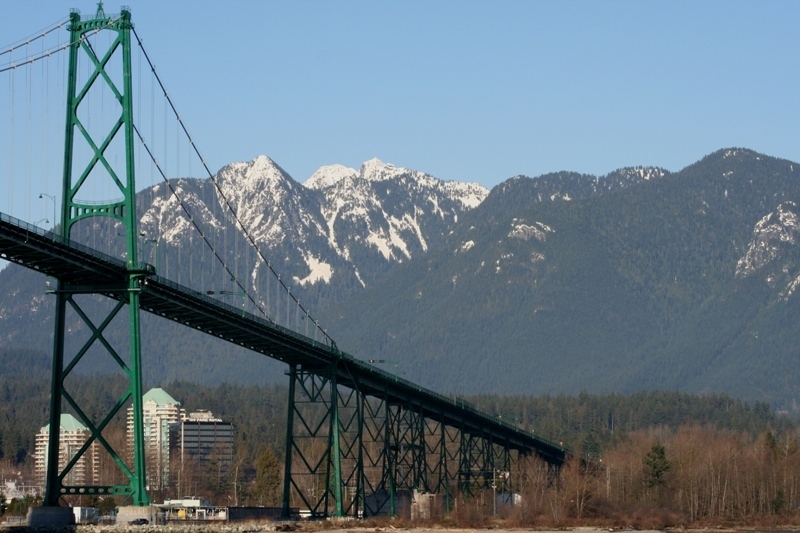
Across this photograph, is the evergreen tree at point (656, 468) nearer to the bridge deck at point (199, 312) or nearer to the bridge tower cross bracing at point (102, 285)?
the bridge deck at point (199, 312)

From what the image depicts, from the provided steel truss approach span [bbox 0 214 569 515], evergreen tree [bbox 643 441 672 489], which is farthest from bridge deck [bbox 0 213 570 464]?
evergreen tree [bbox 643 441 672 489]

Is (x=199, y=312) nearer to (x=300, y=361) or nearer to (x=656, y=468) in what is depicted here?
(x=300, y=361)

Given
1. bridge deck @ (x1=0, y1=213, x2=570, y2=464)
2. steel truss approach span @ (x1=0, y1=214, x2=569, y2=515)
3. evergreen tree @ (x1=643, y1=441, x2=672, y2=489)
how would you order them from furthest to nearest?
evergreen tree @ (x1=643, y1=441, x2=672, y2=489), steel truss approach span @ (x1=0, y1=214, x2=569, y2=515), bridge deck @ (x1=0, y1=213, x2=570, y2=464)

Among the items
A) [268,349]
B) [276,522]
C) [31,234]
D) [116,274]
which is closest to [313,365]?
[268,349]

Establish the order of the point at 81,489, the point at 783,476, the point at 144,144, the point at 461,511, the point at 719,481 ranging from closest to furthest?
the point at 81,489
the point at 144,144
the point at 461,511
the point at 719,481
the point at 783,476

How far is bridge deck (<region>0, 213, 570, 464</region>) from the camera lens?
85.2 metres

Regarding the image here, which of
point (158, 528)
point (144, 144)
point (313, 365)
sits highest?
point (144, 144)

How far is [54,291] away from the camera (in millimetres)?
92250

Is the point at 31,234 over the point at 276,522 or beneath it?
over

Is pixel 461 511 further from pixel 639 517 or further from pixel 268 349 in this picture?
pixel 268 349

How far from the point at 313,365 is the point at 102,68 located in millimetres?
42745

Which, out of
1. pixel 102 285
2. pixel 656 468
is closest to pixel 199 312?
pixel 102 285

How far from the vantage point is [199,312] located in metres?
104

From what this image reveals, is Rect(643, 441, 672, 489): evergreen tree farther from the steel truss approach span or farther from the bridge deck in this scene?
the bridge deck
